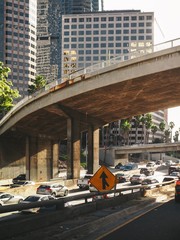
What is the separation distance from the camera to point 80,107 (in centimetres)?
5109

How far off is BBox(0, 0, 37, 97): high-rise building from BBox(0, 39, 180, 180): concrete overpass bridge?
116m

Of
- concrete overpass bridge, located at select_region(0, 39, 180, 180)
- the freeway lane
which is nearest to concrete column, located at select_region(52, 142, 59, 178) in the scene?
concrete overpass bridge, located at select_region(0, 39, 180, 180)

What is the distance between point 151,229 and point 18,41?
185 m

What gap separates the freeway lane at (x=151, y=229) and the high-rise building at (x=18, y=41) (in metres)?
175

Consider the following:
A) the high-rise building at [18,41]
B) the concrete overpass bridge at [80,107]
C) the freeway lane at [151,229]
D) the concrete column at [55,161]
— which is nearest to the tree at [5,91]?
the concrete overpass bridge at [80,107]

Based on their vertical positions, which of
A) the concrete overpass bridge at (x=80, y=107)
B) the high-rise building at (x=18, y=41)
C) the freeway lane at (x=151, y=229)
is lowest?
the freeway lane at (x=151, y=229)

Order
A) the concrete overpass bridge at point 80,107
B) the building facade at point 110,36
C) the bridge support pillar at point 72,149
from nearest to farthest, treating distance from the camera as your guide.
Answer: the concrete overpass bridge at point 80,107, the bridge support pillar at point 72,149, the building facade at point 110,36

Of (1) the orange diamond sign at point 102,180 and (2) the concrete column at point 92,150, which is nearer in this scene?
(1) the orange diamond sign at point 102,180

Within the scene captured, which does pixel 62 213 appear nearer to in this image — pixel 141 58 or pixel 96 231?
pixel 96 231

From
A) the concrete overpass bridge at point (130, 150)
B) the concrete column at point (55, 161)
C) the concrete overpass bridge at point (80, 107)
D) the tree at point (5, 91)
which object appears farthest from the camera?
the concrete overpass bridge at point (130, 150)

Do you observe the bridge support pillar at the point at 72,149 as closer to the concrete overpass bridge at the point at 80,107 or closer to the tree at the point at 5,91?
the concrete overpass bridge at the point at 80,107

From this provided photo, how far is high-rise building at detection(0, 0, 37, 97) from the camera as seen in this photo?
18500cm

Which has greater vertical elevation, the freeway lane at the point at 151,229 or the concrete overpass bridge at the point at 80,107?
the concrete overpass bridge at the point at 80,107

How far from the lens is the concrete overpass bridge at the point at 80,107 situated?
37125 mm
